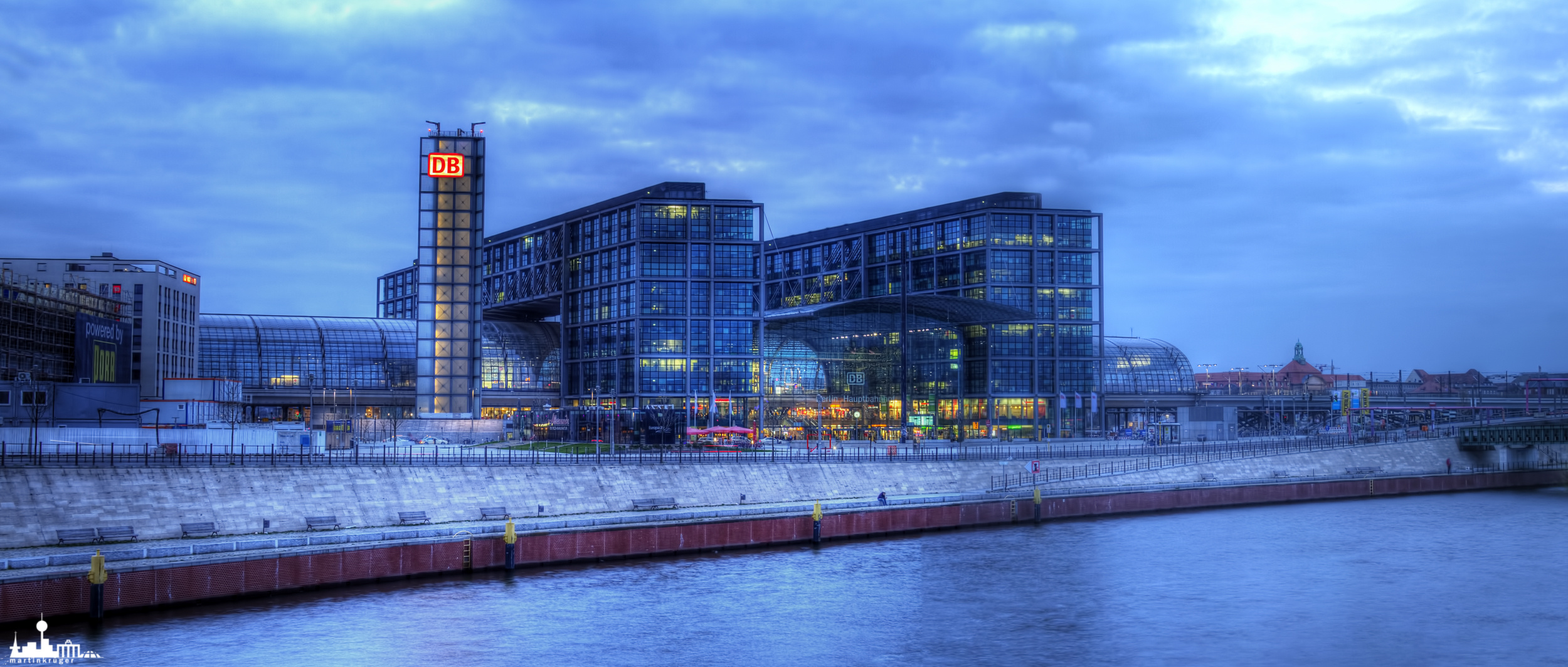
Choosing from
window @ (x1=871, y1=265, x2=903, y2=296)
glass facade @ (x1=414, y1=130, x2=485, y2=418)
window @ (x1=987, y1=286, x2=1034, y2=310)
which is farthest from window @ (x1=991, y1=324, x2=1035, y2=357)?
glass facade @ (x1=414, y1=130, x2=485, y2=418)

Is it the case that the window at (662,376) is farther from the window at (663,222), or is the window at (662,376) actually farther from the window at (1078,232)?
the window at (1078,232)

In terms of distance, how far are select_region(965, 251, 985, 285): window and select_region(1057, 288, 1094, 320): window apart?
11.3 meters

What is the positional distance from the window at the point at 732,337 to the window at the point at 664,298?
5.11 m

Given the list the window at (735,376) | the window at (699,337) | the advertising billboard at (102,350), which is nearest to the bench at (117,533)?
the advertising billboard at (102,350)

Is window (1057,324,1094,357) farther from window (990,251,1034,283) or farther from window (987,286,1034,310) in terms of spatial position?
window (990,251,1034,283)

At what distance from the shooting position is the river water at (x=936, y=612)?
47.2 m

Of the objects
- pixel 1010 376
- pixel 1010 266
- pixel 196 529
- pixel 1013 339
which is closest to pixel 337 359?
pixel 1010 376

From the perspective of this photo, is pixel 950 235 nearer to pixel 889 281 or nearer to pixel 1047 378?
pixel 889 281

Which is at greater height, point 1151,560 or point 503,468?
point 503,468

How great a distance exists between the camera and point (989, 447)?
12531cm

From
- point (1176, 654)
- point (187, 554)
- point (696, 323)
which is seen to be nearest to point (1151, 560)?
point (1176, 654)

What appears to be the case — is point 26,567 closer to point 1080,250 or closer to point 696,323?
point 696,323

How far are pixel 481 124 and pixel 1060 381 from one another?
282 feet

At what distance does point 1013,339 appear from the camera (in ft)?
575
